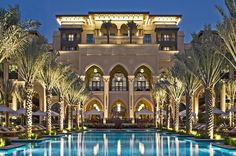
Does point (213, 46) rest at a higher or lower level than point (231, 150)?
higher

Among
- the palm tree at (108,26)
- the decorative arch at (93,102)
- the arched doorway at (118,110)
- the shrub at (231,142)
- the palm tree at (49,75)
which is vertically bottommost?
the shrub at (231,142)

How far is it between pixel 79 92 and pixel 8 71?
21.6 metres

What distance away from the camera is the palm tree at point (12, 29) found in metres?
26.9

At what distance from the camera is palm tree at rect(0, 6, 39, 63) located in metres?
26.9

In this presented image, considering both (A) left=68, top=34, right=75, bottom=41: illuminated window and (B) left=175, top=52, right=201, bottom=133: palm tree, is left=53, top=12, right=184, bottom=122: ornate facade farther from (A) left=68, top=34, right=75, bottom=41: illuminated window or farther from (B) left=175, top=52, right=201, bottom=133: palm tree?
(B) left=175, top=52, right=201, bottom=133: palm tree

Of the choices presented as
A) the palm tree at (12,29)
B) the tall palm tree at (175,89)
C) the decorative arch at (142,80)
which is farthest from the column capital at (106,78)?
the palm tree at (12,29)

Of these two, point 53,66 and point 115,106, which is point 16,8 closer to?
point 53,66

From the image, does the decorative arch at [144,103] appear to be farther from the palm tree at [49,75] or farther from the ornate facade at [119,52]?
the palm tree at [49,75]

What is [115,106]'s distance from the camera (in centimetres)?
8850

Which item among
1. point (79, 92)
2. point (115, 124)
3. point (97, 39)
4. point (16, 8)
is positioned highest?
point (97, 39)

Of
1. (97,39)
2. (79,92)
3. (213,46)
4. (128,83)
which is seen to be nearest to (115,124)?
(79,92)

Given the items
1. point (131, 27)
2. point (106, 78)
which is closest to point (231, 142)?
point (106, 78)

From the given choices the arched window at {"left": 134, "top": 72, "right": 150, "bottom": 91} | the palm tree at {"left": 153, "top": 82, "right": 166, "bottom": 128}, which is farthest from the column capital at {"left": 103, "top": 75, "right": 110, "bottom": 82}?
the palm tree at {"left": 153, "top": 82, "right": 166, "bottom": 128}

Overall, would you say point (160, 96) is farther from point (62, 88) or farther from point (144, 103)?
point (144, 103)
